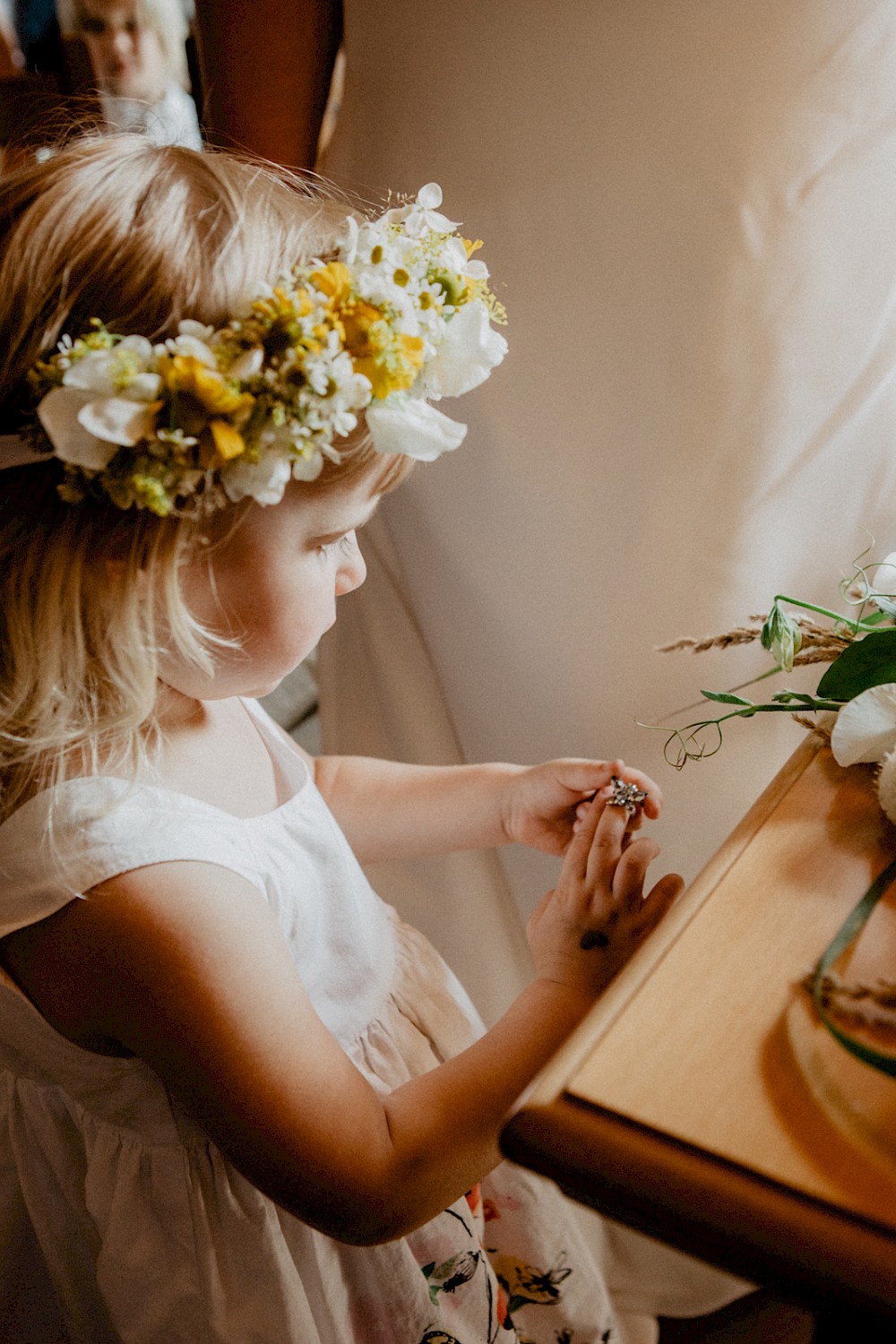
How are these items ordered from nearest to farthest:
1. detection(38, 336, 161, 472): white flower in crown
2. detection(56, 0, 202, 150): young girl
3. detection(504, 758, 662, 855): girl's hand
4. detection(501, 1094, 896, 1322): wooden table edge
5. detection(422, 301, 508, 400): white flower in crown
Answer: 1. detection(501, 1094, 896, 1322): wooden table edge
2. detection(38, 336, 161, 472): white flower in crown
3. detection(422, 301, 508, 400): white flower in crown
4. detection(504, 758, 662, 855): girl's hand
5. detection(56, 0, 202, 150): young girl

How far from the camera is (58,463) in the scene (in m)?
0.59

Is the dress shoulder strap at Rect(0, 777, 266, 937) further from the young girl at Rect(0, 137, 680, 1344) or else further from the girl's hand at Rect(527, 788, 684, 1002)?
the girl's hand at Rect(527, 788, 684, 1002)

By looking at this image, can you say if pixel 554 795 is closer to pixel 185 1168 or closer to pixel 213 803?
pixel 213 803

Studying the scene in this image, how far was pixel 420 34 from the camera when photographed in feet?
2.95

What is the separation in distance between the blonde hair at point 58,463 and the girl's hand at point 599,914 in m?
0.29

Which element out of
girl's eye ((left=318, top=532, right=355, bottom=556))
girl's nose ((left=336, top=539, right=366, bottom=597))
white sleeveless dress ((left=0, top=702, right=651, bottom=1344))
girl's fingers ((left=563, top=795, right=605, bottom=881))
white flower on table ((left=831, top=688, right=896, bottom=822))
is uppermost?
girl's eye ((left=318, top=532, right=355, bottom=556))

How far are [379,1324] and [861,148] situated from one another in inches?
38.3

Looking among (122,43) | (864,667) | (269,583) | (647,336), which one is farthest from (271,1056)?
(122,43)

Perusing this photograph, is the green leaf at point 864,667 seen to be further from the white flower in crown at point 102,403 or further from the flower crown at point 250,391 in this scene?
the white flower in crown at point 102,403

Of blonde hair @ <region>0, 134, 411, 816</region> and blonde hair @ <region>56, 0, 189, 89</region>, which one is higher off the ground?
blonde hair @ <region>56, 0, 189, 89</region>

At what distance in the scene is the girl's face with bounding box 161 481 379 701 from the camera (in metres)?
0.62

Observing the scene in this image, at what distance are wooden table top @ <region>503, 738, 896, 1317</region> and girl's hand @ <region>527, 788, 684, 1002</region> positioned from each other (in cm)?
20

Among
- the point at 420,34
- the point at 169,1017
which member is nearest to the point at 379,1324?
the point at 169,1017

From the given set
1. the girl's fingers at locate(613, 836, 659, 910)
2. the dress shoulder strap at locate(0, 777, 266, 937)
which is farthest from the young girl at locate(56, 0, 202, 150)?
the girl's fingers at locate(613, 836, 659, 910)
